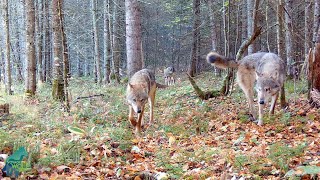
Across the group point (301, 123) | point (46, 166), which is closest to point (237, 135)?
point (301, 123)

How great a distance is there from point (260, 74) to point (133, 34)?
4679 mm

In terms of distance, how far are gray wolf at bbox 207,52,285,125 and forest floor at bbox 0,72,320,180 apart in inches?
20.0

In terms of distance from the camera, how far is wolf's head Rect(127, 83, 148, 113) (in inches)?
331

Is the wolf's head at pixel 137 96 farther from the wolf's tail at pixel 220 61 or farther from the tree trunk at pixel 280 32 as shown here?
the tree trunk at pixel 280 32

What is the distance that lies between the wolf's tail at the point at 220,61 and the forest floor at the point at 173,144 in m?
1.29

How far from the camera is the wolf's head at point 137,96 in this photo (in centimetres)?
840

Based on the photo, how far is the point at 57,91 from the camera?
481 inches

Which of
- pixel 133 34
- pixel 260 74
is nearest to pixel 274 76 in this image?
pixel 260 74

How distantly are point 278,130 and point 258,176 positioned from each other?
3.12 metres

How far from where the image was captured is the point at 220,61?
9.45 meters

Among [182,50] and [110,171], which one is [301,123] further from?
[182,50]

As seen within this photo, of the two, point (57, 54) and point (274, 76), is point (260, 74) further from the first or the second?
point (57, 54)

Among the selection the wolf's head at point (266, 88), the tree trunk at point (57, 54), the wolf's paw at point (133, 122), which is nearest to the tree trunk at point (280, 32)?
the wolf's head at point (266, 88)

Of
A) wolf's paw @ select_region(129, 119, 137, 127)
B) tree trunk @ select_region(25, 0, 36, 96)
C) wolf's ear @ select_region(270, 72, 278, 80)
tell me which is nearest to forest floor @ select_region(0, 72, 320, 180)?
wolf's paw @ select_region(129, 119, 137, 127)
